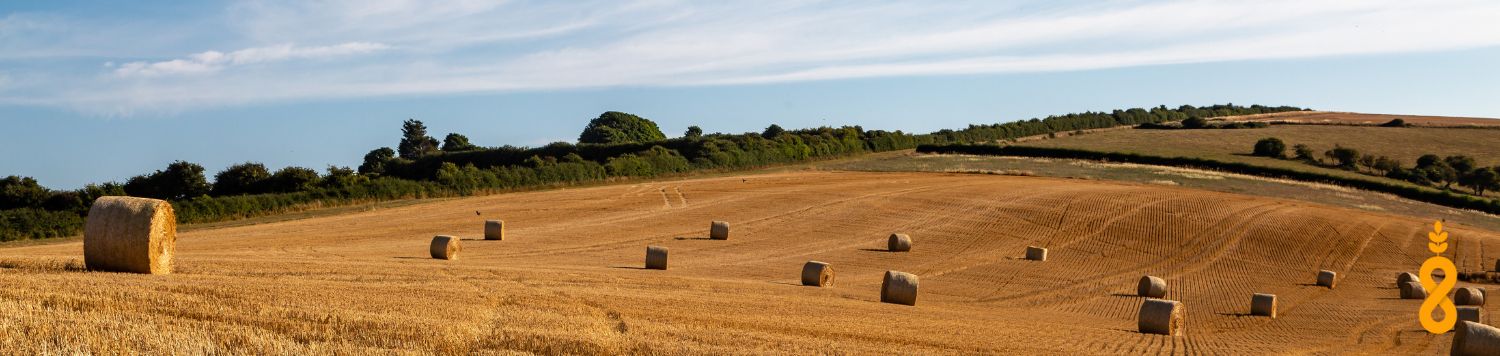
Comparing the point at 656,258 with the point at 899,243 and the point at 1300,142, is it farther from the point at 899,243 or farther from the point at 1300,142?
the point at 1300,142

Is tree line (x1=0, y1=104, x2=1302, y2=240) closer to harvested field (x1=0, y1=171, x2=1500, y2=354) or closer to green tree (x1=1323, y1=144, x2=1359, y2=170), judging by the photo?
harvested field (x1=0, y1=171, x2=1500, y2=354)

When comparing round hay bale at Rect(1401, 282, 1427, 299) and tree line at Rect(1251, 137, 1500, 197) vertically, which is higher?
tree line at Rect(1251, 137, 1500, 197)

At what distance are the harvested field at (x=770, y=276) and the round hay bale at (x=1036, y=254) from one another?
449mm

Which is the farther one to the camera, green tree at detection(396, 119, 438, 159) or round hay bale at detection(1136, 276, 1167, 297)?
green tree at detection(396, 119, 438, 159)

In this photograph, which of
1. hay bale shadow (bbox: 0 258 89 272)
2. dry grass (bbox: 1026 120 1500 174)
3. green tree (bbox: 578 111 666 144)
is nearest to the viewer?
hay bale shadow (bbox: 0 258 89 272)

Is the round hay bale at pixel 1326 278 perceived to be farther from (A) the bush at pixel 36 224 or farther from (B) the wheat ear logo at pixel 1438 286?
(A) the bush at pixel 36 224

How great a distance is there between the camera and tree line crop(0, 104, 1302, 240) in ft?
138

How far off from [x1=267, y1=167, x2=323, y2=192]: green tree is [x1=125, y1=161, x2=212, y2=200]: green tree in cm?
301

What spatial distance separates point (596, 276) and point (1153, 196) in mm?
36853

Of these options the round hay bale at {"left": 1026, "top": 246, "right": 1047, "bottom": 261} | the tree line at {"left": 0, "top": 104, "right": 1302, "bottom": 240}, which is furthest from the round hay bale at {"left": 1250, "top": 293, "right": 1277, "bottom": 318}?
the tree line at {"left": 0, "top": 104, "right": 1302, "bottom": 240}

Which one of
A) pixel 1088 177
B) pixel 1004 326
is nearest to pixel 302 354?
pixel 1004 326

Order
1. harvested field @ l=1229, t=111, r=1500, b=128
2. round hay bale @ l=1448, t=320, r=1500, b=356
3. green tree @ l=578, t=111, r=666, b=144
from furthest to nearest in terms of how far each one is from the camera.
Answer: green tree @ l=578, t=111, r=666, b=144, harvested field @ l=1229, t=111, r=1500, b=128, round hay bale @ l=1448, t=320, r=1500, b=356

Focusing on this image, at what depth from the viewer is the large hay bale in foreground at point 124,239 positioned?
660 inches

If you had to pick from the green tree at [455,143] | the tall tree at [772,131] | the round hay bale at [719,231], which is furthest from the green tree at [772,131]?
the round hay bale at [719,231]
